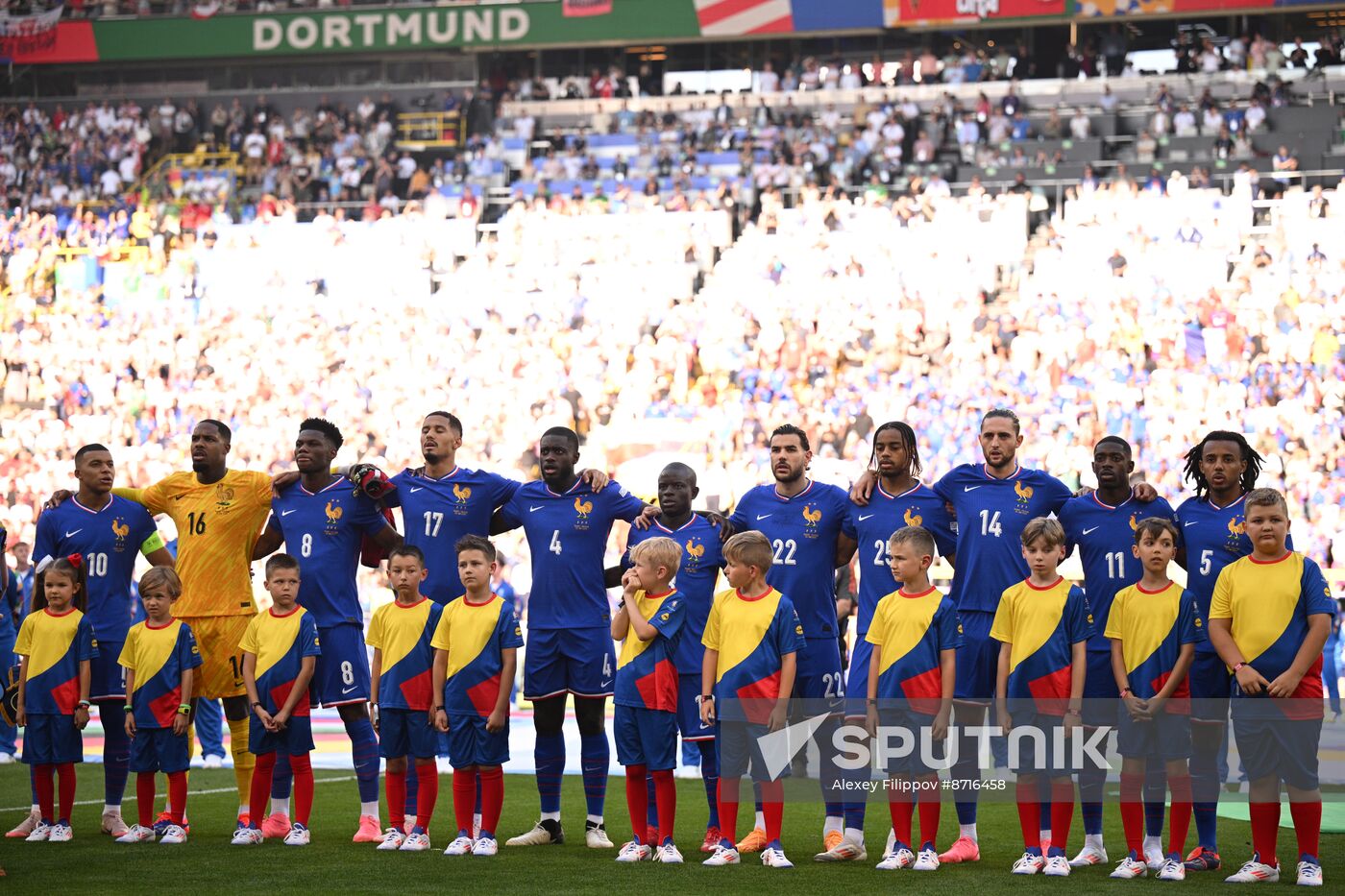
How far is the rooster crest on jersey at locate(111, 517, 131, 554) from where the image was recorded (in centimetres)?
987

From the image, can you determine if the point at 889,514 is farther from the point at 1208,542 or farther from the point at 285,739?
the point at 285,739

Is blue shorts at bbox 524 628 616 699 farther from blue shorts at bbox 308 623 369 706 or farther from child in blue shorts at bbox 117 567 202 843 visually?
child in blue shorts at bbox 117 567 202 843

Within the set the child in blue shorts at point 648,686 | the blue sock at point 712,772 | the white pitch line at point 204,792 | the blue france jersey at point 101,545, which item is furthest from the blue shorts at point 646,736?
the white pitch line at point 204,792

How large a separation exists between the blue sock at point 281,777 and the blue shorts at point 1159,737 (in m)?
4.29

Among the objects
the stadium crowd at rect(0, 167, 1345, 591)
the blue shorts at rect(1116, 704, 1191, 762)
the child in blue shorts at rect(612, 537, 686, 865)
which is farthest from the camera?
the stadium crowd at rect(0, 167, 1345, 591)

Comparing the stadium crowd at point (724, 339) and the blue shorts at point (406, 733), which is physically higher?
the stadium crowd at point (724, 339)

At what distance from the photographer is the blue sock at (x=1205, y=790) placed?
8023 mm

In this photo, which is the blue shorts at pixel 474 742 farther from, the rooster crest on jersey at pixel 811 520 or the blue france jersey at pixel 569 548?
the rooster crest on jersey at pixel 811 520

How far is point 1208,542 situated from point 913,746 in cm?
176

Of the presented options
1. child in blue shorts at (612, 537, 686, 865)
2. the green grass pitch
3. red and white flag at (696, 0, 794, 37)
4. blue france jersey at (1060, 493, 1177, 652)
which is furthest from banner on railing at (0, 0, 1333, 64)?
child in blue shorts at (612, 537, 686, 865)

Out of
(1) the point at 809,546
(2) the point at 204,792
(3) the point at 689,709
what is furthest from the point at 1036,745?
(2) the point at 204,792

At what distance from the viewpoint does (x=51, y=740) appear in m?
9.41

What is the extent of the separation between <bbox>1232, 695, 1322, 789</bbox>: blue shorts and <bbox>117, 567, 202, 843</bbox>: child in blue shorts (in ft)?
17.4

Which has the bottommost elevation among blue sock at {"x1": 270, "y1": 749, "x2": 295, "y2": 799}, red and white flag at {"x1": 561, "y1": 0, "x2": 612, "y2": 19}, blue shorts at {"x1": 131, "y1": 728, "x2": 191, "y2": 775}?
blue sock at {"x1": 270, "y1": 749, "x2": 295, "y2": 799}
